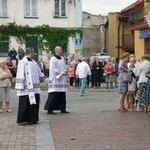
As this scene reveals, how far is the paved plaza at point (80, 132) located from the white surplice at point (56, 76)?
2.60 feet

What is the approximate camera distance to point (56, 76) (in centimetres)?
1551

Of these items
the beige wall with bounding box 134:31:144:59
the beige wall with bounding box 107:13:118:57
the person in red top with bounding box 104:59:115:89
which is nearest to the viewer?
the person in red top with bounding box 104:59:115:89

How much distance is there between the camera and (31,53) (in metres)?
13.7

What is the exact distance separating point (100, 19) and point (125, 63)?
5887cm

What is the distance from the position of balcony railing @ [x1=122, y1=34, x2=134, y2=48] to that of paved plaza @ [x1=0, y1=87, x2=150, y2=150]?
106ft

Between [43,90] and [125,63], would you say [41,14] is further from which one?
[125,63]

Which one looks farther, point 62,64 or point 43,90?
point 43,90

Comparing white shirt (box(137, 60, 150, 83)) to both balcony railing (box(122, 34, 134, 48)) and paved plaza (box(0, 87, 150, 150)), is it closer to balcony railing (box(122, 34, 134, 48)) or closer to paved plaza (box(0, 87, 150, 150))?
paved plaza (box(0, 87, 150, 150))

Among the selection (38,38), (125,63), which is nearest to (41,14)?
(38,38)

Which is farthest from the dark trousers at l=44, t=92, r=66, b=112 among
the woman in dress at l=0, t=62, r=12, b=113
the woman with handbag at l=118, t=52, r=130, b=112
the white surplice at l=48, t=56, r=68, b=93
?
the woman with handbag at l=118, t=52, r=130, b=112

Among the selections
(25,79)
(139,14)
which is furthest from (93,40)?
(25,79)

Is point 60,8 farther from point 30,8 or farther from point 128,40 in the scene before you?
point 128,40

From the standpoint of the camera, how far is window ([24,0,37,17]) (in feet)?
141

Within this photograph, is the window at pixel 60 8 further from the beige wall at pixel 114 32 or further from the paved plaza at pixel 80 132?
the paved plaza at pixel 80 132
